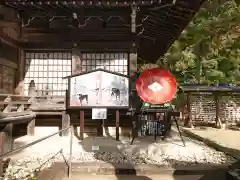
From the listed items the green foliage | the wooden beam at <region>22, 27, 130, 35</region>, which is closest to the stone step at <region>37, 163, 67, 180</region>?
the wooden beam at <region>22, 27, 130, 35</region>

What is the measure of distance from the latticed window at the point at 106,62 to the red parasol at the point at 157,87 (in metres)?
2.09

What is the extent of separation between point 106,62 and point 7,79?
413cm

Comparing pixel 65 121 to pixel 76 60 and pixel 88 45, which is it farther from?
pixel 88 45

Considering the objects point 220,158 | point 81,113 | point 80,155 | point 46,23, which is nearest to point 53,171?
point 80,155

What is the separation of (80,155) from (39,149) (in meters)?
1.57

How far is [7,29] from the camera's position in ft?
34.8

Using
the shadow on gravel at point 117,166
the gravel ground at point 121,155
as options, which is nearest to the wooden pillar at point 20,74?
the gravel ground at point 121,155

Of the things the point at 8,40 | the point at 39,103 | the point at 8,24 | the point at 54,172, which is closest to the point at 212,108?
the point at 39,103

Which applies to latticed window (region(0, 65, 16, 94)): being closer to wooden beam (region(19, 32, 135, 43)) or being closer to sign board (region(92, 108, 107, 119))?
wooden beam (region(19, 32, 135, 43))

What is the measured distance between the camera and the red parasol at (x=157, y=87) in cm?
966

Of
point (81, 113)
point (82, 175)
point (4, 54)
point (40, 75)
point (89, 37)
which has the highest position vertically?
point (89, 37)

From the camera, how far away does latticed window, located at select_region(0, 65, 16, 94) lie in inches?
418

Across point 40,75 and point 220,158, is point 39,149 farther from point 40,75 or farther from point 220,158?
point 220,158

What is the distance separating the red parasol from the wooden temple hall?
3.58 ft
